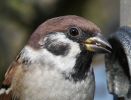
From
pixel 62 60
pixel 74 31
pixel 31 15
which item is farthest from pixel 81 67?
pixel 31 15

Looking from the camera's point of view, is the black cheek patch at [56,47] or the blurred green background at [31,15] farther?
the blurred green background at [31,15]

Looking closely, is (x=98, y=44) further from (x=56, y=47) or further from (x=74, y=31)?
(x=56, y=47)

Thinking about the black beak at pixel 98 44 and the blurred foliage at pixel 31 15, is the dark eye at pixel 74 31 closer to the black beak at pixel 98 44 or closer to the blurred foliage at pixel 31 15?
the black beak at pixel 98 44

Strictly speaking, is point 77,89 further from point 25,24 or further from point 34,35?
point 25,24

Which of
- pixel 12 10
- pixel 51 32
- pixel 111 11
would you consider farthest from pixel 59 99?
pixel 111 11

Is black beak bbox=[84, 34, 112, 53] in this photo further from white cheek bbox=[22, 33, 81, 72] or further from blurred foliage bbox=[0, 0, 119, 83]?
blurred foliage bbox=[0, 0, 119, 83]

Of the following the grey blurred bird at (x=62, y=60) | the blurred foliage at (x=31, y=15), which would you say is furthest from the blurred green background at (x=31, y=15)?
the grey blurred bird at (x=62, y=60)

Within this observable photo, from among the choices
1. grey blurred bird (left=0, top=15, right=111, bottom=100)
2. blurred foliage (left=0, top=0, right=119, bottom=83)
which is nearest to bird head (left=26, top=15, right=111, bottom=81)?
grey blurred bird (left=0, top=15, right=111, bottom=100)
